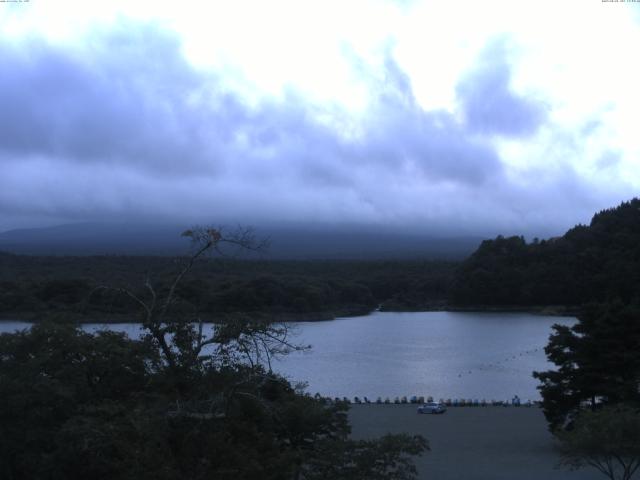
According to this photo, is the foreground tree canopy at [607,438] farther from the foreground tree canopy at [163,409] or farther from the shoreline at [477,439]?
the foreground tree canopy at [163,409]

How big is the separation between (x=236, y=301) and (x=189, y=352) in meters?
31.2

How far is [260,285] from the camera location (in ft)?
134

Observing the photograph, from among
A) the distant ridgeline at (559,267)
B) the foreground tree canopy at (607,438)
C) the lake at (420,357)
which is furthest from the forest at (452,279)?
the foreground tree canopy at (607,438)

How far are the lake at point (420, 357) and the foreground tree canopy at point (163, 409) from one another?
11061 millimetres

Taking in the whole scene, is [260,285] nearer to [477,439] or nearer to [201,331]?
[477,439]

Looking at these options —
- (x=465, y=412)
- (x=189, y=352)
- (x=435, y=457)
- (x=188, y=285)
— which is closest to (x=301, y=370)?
(x=188, y=285)

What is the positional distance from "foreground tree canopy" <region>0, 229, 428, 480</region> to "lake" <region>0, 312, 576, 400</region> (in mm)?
11061

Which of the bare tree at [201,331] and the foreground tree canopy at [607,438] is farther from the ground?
the bare tree at [201,331]

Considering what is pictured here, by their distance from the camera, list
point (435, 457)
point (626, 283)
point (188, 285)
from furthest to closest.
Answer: point (626, 283)
point (188, 285)
point (435, 457)

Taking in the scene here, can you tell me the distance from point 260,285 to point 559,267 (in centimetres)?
2161

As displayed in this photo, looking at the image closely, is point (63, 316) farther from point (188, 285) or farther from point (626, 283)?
point (626, 283)

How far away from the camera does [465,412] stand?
56.1 ft

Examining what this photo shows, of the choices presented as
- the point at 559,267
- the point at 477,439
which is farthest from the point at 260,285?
the point at 477,439

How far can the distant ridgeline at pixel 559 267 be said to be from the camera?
161 feet
